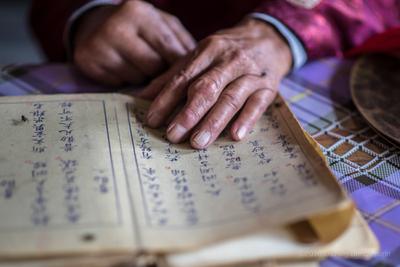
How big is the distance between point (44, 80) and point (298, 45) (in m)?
0.39

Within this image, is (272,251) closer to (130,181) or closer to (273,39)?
(130,181)

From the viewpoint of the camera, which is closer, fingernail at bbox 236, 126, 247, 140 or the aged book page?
the aged book page

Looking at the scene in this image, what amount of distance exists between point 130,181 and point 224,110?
16 cm

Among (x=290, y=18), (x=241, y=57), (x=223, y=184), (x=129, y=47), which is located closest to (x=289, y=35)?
(x=290, y=18)

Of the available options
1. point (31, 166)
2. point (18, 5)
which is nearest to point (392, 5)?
point (31, 166)

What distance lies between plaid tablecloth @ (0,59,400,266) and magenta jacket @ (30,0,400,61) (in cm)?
5

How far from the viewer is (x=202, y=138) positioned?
A: 1.83 feet

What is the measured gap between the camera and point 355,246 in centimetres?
44

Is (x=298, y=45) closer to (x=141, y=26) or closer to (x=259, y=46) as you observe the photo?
(x=259, y=46)

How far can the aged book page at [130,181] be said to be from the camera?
16.2 inches

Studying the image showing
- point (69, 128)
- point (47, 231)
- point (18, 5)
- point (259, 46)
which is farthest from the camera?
point (18, 5)

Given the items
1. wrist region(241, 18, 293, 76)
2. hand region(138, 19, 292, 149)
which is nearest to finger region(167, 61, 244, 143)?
hand region(138, 19, 292, 149)

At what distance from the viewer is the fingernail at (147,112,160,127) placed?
23.5 inches

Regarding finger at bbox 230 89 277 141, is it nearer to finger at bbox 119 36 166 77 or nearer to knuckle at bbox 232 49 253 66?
knuckle at bbox 232 49 253 66
